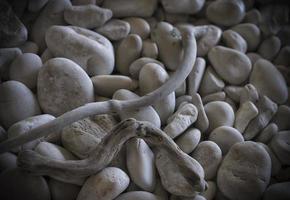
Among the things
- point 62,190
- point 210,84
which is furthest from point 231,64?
point 62,190

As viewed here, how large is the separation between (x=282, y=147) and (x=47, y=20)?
0.47m

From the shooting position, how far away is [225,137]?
592 mm

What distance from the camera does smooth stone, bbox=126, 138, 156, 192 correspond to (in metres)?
0.52

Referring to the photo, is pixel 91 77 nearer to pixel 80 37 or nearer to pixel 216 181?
pixel 80 37

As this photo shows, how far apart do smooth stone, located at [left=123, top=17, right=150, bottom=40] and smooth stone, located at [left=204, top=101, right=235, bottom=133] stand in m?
0.20

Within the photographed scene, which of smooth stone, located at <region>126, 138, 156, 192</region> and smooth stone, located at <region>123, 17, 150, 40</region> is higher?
smooth stone, located at <region>123, 17, 150, 40</region>

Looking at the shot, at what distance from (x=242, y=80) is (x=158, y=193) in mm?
292

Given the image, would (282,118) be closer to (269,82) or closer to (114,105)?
(269,82)

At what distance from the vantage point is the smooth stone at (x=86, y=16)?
2.27ft

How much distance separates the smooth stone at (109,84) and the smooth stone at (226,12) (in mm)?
253

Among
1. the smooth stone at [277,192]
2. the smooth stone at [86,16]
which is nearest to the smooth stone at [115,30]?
the smooth stone at [86,16]

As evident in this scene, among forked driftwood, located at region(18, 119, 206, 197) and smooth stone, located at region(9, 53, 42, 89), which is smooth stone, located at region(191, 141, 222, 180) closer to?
forked driftwood, located at region(18, 119, 206, 197)

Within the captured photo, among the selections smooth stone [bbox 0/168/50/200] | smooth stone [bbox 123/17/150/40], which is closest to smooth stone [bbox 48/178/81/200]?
smooth stone [bbox 0/168/50/200]

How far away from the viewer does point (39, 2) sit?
694mm
